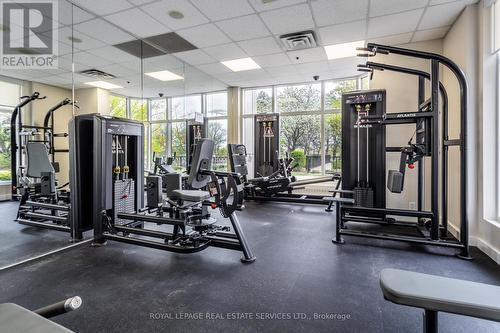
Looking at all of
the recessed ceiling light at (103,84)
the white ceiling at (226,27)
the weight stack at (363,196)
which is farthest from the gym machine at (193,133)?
the weight stack at (363,196)

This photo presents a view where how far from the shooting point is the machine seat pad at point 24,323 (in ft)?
2.69

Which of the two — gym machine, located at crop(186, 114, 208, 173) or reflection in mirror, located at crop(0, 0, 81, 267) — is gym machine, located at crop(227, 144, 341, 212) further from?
reflection in mirror, located at crop(0, 0, 81, 267)

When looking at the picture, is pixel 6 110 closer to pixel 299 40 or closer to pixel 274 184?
pixel 299 40

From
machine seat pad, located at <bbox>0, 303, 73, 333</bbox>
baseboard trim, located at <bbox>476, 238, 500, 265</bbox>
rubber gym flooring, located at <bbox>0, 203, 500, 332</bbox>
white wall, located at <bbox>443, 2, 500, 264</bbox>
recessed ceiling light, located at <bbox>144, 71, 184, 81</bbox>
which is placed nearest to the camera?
machine seat pad, located at <bbox>0, 303, 73, 333</bbox>

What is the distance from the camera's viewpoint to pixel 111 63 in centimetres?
488

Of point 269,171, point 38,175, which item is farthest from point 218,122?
point 38,175

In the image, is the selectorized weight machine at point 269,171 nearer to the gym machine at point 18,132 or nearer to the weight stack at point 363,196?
the weight stack at point 363,196

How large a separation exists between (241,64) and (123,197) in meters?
3.88

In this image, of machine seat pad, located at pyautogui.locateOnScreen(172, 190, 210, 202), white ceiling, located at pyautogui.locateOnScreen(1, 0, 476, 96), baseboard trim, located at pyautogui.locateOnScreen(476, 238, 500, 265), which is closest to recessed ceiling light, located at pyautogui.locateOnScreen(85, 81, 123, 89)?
white ceiling, located at pyautogui.locateOnScreen(1, 0, 476, 96)

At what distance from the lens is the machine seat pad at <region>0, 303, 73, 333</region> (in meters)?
0.82

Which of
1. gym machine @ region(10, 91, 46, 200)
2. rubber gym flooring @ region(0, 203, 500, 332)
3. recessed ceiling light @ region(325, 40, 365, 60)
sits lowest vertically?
rubber gym flooring @ region(0, 203, 500, 332)

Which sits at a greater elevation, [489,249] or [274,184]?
[274,184]

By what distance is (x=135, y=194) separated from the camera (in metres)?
4.04

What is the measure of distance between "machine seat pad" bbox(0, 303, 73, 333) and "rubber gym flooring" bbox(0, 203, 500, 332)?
40.7 inches
